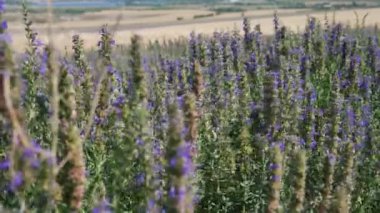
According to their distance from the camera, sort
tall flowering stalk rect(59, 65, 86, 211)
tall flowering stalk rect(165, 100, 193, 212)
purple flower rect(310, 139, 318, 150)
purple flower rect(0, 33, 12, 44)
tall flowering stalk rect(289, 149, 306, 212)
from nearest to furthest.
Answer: tall flowering stalk rect(165, 100, 193, 212), purple flower rect(0, 33, 12, 44), tall flowering stalk rect(59, 65, 86, 211), tall flowering stalk rect(289, 149, 306, 212), purple flower rect(310, 139, 318, 150)

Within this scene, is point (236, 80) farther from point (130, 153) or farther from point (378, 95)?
point (130, 153)

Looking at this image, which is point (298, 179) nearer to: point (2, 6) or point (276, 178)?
point (276, 178)

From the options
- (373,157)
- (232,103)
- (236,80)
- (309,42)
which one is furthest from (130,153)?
(309,42)

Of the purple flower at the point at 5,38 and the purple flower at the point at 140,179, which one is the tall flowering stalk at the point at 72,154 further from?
the purple flower at the point at 140,179

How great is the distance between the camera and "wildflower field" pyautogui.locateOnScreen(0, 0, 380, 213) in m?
2.72

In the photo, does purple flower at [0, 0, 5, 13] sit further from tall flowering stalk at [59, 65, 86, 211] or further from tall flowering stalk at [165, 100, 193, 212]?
tall flowering stalk at [165, 100, 193, 212]

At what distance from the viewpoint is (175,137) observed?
8.45ft

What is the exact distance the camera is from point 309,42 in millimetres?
10133

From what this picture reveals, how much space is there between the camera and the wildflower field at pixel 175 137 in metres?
2.72

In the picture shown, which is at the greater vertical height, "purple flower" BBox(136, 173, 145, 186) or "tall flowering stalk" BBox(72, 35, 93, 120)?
"tall flowering stalk" BBox(72, 35, 93, 120)

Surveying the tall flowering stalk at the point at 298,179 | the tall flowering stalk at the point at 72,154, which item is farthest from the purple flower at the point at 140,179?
the tall flowering stalk at the point at 298,179

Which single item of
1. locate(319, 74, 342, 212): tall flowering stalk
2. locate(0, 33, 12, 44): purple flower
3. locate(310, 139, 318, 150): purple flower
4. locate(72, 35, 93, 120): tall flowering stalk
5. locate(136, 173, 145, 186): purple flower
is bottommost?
locate(310, 139, 318, 150): purple flower

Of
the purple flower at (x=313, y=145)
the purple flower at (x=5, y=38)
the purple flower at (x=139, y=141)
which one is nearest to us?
the purple flower at (x=5, y=38)

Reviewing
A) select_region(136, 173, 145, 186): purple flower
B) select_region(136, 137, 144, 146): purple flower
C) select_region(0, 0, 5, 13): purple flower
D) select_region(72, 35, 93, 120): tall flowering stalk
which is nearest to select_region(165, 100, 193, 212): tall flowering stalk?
select_region(136, 137, 144, 146): purple flower
